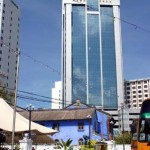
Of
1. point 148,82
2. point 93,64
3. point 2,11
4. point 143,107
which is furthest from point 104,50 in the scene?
point 143,107

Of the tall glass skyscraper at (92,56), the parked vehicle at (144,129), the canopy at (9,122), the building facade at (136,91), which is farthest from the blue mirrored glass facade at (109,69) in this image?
the parked vehicle at (144,129)

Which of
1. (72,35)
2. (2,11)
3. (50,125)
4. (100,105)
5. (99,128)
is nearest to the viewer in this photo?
(50,125)

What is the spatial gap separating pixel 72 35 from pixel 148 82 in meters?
53.8

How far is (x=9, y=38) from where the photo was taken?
429ft

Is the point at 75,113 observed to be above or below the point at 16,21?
below

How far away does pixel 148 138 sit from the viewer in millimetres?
13430

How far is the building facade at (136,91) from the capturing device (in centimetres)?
18738

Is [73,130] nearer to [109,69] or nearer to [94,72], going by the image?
[94,72]

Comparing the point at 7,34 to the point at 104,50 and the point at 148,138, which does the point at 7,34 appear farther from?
the point at 148,138

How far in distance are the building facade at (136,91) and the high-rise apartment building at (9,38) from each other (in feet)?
267

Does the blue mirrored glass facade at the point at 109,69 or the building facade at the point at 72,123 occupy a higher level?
the blue mirrored glass facade at the point at 109,69

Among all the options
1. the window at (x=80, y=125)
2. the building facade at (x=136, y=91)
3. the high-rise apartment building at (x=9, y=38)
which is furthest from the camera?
the building facade at (x=136, y=91)

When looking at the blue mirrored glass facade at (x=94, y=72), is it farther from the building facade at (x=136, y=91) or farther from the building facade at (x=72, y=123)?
the building facade at (x=72, y=123)

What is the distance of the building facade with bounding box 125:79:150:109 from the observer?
187375 mm
